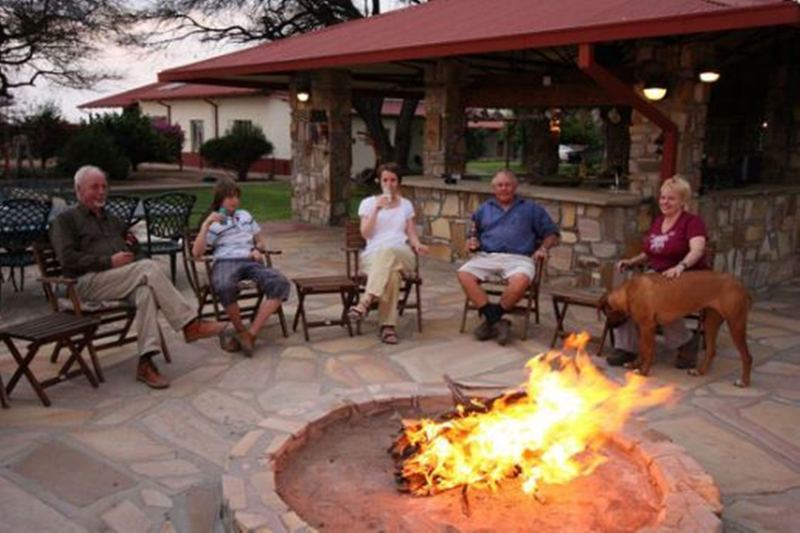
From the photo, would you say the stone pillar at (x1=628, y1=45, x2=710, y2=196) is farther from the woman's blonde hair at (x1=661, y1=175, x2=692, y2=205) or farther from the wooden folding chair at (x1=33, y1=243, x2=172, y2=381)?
the wooden folding chair at (x1=33, y1=243, x2=172, y2=381)

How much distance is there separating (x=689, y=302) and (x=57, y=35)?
18.0m

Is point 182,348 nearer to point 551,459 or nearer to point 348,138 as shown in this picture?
point 551,459

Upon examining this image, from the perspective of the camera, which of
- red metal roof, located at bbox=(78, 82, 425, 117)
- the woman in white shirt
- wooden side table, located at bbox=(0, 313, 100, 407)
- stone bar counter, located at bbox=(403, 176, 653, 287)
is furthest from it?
red metal roof, located at bbox=(78, 82, 425, 117)

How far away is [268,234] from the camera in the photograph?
10.0 meters

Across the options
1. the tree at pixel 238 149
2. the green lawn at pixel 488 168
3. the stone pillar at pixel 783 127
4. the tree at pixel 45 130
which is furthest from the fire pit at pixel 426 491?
the tree at pixel 45 130

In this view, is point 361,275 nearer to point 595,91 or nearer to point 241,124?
point 595,91

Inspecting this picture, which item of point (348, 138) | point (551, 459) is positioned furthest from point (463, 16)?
point (551, 459)

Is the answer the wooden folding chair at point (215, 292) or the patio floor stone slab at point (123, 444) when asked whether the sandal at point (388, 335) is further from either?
the patio floor stone slab at point (123, 444)

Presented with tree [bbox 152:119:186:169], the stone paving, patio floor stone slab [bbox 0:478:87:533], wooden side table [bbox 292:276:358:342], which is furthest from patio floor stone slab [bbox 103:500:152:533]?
tree [bbox 152:119:186:169]

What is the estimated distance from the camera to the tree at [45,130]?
20.8 meters

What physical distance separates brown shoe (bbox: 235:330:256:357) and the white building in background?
16376 mm

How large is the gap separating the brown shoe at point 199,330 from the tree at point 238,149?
1709cm

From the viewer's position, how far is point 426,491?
2660 mm

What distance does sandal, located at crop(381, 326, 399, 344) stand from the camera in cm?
505
